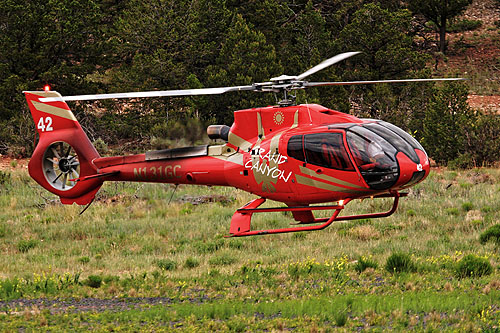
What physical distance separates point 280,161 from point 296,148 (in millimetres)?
449

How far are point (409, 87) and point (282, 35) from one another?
882 centimetres

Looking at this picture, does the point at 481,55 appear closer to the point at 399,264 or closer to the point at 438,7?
the point at 438,7

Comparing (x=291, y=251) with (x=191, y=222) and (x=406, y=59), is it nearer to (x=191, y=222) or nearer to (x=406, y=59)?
(x=191, y=222)

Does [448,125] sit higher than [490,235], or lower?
higher

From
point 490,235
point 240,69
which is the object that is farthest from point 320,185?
point 240,69

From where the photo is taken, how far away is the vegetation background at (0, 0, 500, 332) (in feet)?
45.3

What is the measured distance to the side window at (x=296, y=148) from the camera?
13.4 metres

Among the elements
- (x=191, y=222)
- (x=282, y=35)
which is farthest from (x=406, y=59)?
(x=191, y=222)

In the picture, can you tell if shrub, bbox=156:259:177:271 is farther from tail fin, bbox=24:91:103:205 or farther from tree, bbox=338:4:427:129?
tree, bbox=338:4:427:129

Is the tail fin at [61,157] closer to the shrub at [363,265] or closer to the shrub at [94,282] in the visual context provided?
the shrub at [94,282]

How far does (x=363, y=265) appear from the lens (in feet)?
57.5

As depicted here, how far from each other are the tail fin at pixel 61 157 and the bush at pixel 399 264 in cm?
703

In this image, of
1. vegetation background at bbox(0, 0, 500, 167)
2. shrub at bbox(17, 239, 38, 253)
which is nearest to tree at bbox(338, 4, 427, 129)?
vegetation background at bbox(0, 0, 500, 167)

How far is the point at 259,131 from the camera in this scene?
14.4m
